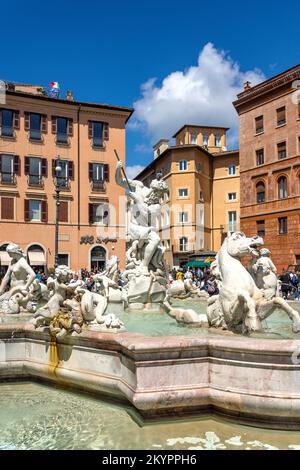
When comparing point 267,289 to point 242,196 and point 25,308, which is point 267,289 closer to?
point 25,308

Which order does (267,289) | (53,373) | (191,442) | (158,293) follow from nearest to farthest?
(191,442) < (53,373) < (267,289) < (158,293)

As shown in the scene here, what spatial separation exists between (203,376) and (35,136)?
113 feet

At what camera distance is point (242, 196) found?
36.8 metres

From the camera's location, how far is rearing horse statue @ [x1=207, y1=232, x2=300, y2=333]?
15.2 ft

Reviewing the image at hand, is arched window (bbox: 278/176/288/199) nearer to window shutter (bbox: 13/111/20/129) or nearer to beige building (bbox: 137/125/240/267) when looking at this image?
beige building (bbox: 137/125/240/267)

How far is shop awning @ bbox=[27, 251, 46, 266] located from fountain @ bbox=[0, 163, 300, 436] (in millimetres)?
27734

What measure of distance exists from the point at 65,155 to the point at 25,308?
1226 inches

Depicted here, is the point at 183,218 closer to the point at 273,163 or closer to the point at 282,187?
the point at 273,163

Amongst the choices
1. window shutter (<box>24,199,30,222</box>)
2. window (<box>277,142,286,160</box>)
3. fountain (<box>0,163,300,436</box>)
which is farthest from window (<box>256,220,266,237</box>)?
fountain (<box>0,163,300,436</box>)

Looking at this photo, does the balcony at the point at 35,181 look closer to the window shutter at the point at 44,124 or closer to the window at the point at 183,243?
the window shutter at the point at 44,124

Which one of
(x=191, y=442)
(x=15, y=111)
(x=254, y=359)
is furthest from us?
(x=15, y=111)
